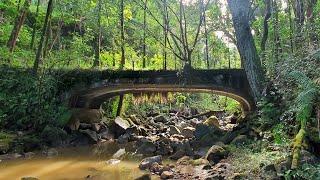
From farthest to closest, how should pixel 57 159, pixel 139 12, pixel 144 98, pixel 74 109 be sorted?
pixel 139 12
pixel 144 98
pixel 74 109
pixel 57 159

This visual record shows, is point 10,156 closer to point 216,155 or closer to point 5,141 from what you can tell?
point 5,141

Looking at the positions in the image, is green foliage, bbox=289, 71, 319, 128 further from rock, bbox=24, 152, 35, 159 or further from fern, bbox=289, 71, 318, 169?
rock, bbox=24, 152, 35, 159

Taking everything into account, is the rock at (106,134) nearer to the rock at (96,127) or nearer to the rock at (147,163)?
the rock at (96,127)

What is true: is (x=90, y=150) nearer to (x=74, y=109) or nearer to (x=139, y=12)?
(x=74, y=109)

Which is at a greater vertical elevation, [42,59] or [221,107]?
[42,59]

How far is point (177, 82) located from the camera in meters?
20.2

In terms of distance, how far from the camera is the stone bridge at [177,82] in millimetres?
19531

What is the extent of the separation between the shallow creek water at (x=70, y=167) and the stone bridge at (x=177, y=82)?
4.89 m

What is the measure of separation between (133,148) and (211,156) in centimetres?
646

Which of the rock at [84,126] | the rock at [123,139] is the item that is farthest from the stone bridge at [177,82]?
the rock at [123,139]

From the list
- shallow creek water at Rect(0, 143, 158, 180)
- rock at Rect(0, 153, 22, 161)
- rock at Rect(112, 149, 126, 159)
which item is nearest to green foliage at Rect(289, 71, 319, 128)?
shallow creek water at Rect(0, 143, 158, 180)

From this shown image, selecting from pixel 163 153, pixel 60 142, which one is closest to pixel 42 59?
pixel 60 142

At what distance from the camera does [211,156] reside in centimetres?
1252

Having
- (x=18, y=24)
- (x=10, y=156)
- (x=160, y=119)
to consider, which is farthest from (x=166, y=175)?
(x=160, y=119)
